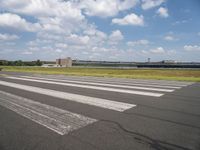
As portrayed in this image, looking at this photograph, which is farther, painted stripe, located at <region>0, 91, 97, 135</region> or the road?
painted stripe, located at <region>0, 91, 97, 135</region>

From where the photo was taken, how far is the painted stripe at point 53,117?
444cm

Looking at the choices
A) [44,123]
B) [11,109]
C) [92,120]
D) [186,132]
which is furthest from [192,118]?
[11,109]

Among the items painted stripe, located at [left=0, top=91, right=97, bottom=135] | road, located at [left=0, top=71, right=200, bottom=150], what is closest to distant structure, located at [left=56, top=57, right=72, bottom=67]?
painted stripe, located at [left=0, top=91, right=97, bottom=135]

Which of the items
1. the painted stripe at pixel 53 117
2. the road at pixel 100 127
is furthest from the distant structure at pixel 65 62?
the road at pixel 100 127

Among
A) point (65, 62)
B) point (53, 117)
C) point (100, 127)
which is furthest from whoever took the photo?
point (65, 62)

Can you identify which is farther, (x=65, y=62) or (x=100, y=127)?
(x=65, y=62)

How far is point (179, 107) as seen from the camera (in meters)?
6.36

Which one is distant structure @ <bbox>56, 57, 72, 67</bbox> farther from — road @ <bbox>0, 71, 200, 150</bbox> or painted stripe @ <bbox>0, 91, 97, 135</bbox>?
road @ <bbox>0, 71, 200, 150</bbox>

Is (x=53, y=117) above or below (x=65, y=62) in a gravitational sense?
below

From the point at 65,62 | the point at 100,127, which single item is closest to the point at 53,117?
the point at 100,127

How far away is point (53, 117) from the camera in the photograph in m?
5.20

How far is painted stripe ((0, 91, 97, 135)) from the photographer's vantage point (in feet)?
14.6

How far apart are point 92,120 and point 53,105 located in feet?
7.59

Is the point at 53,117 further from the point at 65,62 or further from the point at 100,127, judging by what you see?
the point at 65,62
